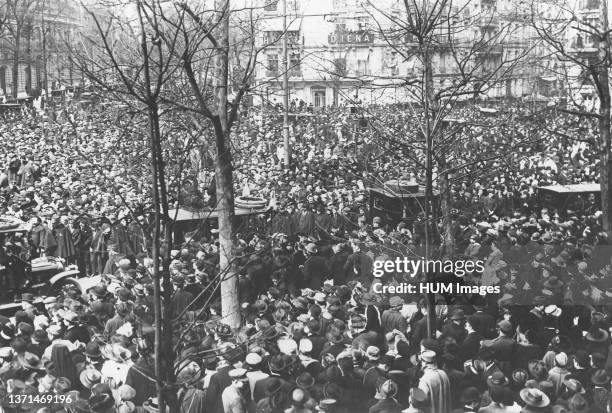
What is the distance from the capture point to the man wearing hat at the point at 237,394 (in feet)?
22.9

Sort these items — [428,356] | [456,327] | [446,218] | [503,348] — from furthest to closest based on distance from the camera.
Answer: [446,218]
[456,327]
[503,348]
[428,356]

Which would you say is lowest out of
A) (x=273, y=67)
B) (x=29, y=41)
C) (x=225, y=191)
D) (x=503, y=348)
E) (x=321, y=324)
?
(x=503, y=348)

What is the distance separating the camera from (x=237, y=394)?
7.01m

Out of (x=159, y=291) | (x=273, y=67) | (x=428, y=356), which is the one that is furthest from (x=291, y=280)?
(x=159, y=291)

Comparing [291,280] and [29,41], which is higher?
[29,41]

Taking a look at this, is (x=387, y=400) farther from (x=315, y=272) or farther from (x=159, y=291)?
(x=315, y=272)

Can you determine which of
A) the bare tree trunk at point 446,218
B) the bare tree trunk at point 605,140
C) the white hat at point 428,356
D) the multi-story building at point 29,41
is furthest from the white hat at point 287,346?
the multi-story building at point 29,41

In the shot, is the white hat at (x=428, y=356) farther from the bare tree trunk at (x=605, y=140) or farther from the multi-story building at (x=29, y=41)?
the multi-story building at (x=29, y=41)

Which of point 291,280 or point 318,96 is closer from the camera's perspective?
point 291,280

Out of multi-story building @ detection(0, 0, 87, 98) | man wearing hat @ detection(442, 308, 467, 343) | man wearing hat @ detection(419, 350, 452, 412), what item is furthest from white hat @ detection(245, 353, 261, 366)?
multi-story building @ detection(0, 0, 87, 98)

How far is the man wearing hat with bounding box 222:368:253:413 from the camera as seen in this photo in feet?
22.9

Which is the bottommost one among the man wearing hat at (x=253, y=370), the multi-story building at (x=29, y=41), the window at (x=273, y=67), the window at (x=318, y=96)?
the man wearing hat at (x=253, y=370)

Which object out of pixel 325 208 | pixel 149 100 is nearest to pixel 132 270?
pixel 149 100

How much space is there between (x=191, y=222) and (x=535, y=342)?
8.38 metres
